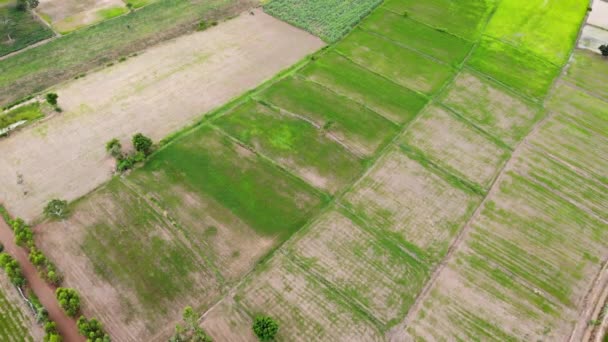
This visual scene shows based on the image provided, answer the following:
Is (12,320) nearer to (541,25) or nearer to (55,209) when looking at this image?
(55,209)

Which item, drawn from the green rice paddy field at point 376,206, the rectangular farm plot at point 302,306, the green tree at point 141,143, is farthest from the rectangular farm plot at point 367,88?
the rectangular farm plot at point 302,306

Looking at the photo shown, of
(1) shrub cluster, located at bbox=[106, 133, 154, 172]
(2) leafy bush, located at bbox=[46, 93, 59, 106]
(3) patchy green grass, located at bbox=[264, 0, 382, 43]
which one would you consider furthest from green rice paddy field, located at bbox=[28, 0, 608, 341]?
(2) leafy bush, located at bbox=[46, 93, 59, 106]

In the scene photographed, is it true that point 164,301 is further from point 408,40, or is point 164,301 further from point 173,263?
point 408,40

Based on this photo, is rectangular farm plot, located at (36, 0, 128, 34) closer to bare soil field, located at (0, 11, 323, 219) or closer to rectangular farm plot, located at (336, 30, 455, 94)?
bare soil field, located at (0, 11, 323, 219)

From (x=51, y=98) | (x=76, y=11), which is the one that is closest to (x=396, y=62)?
(x=51, y=98)

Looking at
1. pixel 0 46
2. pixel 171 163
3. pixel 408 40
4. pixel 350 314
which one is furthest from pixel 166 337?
pixel 408 40

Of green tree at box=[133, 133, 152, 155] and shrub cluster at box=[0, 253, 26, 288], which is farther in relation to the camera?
green tree at box=[133, 133, 152, 155]
